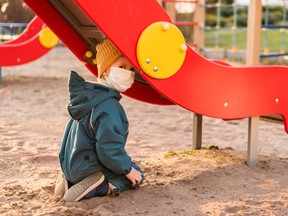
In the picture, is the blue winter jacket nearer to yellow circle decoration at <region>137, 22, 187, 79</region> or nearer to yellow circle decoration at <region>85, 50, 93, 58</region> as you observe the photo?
yellow circle decoration at <region>137, 22, 187, 79</region>

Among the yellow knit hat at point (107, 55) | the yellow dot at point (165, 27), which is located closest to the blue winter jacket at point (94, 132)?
the yellow knit hat at point (107, 55)

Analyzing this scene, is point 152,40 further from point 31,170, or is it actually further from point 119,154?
point 31,170

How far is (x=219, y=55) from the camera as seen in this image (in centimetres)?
1311

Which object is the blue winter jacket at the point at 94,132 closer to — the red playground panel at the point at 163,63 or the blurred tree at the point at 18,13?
the red playground panel at the point at 163,63

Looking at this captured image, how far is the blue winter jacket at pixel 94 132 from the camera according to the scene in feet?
8.46

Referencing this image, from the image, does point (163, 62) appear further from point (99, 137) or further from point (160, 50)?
point (99, 137)

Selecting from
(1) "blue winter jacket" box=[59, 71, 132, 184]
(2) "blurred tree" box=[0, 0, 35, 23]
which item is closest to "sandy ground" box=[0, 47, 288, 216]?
(1) "blue winter jacket" box=[59, 71, 132, 184]

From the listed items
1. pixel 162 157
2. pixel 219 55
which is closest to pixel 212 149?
pixel 162 157

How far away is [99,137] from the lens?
257 cm

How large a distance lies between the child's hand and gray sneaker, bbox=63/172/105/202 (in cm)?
13

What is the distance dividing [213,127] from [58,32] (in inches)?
94.0

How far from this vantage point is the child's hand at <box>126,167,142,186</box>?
107 inches

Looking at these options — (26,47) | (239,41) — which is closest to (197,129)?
(26,47)

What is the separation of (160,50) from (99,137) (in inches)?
21.0
